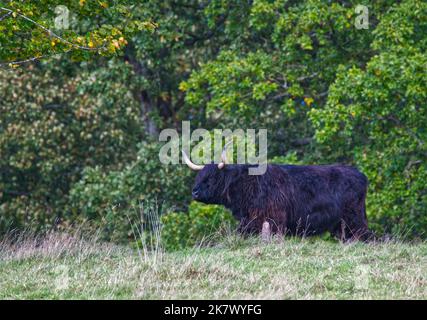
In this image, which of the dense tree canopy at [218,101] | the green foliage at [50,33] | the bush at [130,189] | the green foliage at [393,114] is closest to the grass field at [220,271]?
the green foliage at [50,33]

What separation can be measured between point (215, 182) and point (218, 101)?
321cm

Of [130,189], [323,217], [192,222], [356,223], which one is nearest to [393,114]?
[356,223]

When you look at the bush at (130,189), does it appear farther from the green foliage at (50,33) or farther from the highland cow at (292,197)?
the green foliage at (50,33)

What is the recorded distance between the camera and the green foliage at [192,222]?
55.3 ft

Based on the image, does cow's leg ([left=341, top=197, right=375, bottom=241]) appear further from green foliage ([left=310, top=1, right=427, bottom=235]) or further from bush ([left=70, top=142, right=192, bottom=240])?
bush ([left=70, top=142, right=192, bottom=240])

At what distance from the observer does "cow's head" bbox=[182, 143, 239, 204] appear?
14602mm

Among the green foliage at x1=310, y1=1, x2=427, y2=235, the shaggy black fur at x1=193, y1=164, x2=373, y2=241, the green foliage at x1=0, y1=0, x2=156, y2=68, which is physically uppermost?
the green foliage at x1=0, y1=0, x2=156, y2=68

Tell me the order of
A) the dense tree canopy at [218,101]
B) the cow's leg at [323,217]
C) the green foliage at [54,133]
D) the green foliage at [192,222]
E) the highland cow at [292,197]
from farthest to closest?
the green foliage at [54,133]
the green foliage at [192,222]
the dense tree canopy at [218,101]
the cow's leg at [323,217]
the highland cow at [292,197]

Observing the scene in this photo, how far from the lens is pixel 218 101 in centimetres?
1747

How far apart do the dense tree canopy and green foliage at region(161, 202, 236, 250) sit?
40cm

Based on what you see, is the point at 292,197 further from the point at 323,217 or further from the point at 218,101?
the point at 218,101

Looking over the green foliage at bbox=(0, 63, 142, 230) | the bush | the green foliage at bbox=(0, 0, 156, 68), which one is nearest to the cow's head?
the green foliage at bbox=(0, 0, 156, 68)
